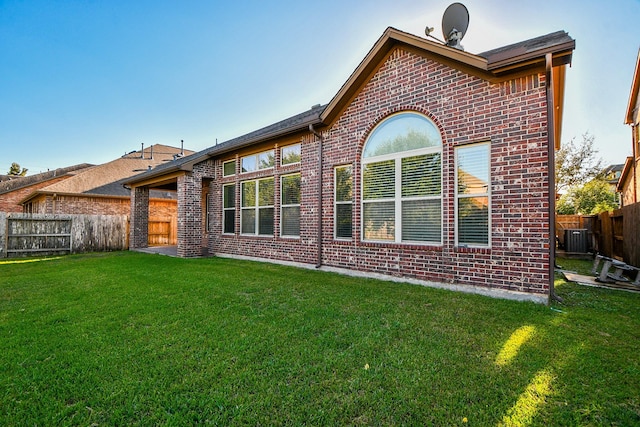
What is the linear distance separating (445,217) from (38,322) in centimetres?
660

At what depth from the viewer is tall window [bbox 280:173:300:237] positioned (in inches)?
330

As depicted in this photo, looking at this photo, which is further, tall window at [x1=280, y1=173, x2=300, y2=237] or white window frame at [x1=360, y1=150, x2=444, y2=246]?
tall window at [x1=280, y1=173, x2=300, y2=237]

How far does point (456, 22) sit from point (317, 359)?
23.5ft

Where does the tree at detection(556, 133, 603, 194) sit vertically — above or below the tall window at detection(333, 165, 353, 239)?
above

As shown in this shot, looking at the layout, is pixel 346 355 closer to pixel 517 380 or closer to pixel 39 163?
pixel 517 380

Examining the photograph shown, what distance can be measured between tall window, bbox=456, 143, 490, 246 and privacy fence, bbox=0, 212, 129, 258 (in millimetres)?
15078

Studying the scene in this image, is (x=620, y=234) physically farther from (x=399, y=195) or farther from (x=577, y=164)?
(x=577, y=164)

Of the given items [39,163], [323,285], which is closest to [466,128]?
[323,285]

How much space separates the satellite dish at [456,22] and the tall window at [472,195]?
104 inches

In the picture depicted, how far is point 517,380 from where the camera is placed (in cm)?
249

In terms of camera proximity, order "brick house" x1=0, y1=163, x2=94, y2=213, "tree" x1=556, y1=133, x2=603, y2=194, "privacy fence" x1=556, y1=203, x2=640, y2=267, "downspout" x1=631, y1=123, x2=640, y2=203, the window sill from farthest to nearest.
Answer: "tree" x1=556, y1=133, x2=603, y2=194
"brick house" x1=0, y1=163, x2=94, y2=213
"downspout" x1=631, y1=123, x2=640, y2=203
"privacy fence" x1=556, y1=203, x2=640, y2=267
the window sill

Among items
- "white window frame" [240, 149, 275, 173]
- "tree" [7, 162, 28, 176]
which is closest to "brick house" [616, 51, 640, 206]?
"white window frame" [240, 149, 275, 173]

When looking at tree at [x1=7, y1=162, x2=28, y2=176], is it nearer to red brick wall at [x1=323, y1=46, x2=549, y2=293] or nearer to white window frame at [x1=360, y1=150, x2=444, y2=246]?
red brick wall at [x1=323, y1=46, x2=549, y2=293]

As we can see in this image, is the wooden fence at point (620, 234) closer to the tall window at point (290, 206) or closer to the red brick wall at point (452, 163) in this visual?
the red brick wall at point (452, 163)
